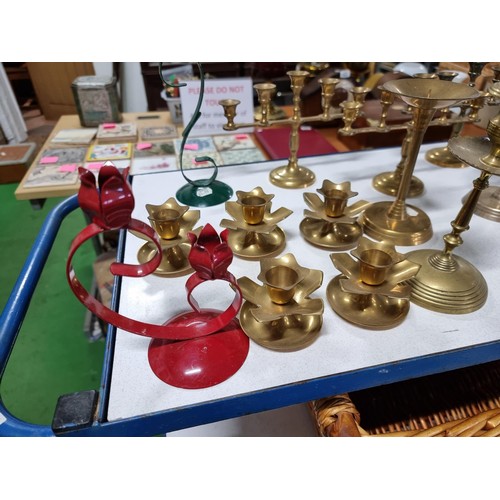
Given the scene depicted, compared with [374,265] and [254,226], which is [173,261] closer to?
[254,226]

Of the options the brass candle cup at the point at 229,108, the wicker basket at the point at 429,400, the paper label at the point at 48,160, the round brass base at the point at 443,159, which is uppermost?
the brass candle cup at the point at 229,108

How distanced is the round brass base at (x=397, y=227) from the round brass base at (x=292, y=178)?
21 cm

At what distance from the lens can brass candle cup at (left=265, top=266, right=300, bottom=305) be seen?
607 millimetres

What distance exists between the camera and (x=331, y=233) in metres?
0.85

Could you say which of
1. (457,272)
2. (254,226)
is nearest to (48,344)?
(254,226)

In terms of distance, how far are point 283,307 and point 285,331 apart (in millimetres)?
43

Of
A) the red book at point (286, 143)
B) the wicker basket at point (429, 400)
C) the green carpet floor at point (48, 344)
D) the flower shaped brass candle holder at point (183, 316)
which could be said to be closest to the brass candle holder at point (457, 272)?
the wicker basket at point (429, 400)

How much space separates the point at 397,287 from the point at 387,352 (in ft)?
0.38

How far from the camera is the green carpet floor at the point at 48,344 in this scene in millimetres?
1229

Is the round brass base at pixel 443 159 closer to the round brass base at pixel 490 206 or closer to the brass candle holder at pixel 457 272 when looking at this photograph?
the round brass base at pixel 490 206

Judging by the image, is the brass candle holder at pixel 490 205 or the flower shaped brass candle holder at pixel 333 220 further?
the brass candle holder at pixel 490 205

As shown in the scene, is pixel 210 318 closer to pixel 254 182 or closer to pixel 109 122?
pixel 254 182

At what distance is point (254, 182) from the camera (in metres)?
1.10

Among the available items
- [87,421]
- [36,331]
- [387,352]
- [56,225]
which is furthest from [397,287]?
[36,331]
